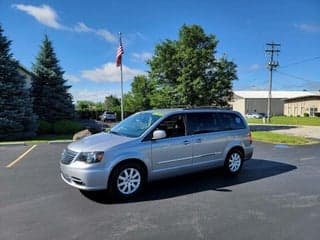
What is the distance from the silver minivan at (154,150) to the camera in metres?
5.92

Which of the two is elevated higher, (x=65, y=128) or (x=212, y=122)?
(x=212, y=122)

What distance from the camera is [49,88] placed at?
82.8ft

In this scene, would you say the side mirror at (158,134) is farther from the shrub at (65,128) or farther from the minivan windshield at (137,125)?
the shrub at (65,128)

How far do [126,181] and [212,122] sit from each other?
110 inches

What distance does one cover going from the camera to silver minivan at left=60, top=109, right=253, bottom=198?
592 cm

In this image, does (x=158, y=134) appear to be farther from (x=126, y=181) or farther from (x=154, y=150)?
(x=126, y=181)

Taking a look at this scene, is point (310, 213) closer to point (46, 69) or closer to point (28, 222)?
point (28, 222)

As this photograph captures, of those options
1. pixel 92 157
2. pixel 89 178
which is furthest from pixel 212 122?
pixel 89 178

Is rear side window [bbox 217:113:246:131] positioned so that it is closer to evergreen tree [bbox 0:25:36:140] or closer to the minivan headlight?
the minivan headlight

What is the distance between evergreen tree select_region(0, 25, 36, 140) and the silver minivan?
13065 mm

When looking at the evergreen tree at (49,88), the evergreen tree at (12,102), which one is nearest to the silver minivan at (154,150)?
the evergreen tree at (12,102)

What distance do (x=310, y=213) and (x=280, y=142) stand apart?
38.8 ft

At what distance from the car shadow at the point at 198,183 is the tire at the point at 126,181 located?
0.51 ft

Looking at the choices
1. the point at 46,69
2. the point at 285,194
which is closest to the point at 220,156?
the point at 285,194
